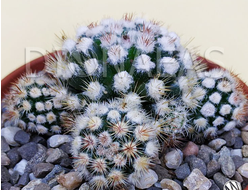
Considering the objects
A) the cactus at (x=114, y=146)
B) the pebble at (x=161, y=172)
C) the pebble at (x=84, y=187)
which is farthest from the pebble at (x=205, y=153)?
the pebble at (x=84, y=187)

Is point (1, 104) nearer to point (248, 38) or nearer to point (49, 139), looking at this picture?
point (49, 139)

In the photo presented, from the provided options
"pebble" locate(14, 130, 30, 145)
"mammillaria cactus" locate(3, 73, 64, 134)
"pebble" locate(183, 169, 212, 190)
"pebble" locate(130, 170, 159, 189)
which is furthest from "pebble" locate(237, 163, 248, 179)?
"pebble" locate(14, 130, 30, 145)

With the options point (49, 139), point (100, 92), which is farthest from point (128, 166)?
point (49, 139)

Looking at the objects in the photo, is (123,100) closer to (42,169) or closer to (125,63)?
(125,63)

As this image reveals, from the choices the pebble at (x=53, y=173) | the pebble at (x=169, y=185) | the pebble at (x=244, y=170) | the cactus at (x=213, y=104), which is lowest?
the pebble at (x=244, y=170)

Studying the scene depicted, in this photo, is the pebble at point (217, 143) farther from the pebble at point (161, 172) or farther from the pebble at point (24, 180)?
the pebble at point (24, 180)

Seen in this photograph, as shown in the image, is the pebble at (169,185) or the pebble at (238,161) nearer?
the pebble at (169,185)

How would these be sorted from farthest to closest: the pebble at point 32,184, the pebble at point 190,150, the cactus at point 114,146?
the pebble at point 190,150 → the pebble at point 32,184 → the cactus at point 114,146
